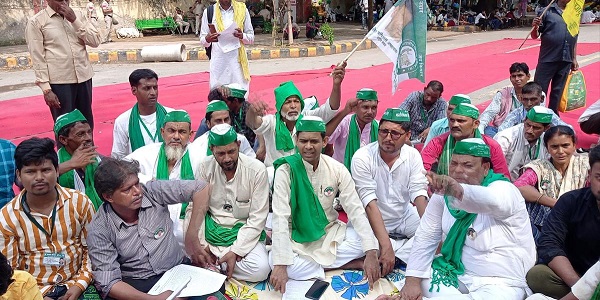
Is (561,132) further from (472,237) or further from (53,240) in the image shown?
(53,240)

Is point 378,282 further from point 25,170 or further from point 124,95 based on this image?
point 124,95

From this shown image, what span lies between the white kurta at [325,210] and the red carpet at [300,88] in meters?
2.53

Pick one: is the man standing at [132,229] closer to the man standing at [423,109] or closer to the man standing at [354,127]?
the man standing at [354,127]

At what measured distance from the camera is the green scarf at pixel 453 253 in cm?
299

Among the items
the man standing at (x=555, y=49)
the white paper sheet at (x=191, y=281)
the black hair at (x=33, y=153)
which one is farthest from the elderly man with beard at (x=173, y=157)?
the man standing at (x=555, y=49)

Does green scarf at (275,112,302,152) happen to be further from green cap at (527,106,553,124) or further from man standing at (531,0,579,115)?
man standing at (531,0,579,115)

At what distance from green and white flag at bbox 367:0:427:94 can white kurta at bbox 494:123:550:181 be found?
0.81 metres

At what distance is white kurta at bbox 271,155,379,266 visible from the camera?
11.2ft

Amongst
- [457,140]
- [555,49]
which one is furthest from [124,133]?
[555,49]

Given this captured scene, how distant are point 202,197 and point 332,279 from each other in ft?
3.32

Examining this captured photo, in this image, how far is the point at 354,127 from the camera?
4.54m

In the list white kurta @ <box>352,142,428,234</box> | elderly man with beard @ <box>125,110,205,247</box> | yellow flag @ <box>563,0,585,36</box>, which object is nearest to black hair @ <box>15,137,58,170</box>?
elderly man with beard @ <box>125,110,205,247</box>

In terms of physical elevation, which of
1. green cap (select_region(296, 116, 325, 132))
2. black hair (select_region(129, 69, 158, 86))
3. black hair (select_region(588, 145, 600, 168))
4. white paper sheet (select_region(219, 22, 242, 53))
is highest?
white paper sheet (select_region(219, 22, 242, 53))

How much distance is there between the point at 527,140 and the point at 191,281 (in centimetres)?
278
